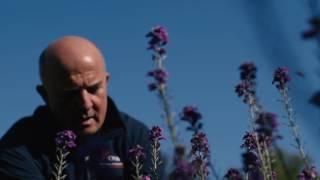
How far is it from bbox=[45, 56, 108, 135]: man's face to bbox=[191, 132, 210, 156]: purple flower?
48.9 inches

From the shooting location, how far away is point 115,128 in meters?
5.10

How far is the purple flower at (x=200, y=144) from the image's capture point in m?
3.79

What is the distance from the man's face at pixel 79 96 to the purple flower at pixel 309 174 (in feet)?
5.74

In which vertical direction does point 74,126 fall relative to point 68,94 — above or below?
below

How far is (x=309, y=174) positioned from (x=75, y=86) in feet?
6.69

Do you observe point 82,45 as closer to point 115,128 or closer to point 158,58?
point 115,128

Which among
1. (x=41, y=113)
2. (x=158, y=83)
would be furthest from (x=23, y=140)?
(x=158, y=83)

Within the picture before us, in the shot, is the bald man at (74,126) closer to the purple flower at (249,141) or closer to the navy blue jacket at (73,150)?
the navy blue jacket at (73,150)

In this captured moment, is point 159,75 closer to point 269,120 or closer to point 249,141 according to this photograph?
point 269,120

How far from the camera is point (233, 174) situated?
413 cm

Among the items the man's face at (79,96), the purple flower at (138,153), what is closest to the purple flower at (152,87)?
the purple flower at (138,153)

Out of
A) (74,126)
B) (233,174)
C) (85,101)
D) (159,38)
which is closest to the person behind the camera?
(159,38)

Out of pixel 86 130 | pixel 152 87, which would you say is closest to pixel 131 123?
pixel 86 130

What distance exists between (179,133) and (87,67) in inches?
94.6
